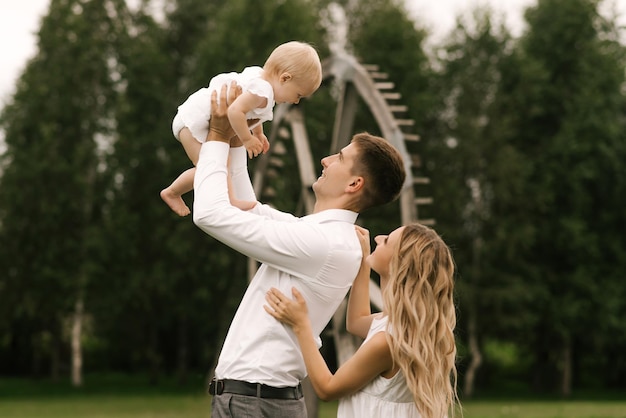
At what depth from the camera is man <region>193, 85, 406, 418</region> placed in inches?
109

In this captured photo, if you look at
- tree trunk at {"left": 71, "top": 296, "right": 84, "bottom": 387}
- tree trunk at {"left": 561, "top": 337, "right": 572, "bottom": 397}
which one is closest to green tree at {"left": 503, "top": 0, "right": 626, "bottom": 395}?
tree trunk at {"left": 561, "top": 337, "right": 572, "bottom": 397}

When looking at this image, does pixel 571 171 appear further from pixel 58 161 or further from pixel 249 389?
pixel 249 389

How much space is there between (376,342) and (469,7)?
82.9ft

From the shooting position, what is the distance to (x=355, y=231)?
10.1ft

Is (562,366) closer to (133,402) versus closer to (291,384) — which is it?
(133,402)

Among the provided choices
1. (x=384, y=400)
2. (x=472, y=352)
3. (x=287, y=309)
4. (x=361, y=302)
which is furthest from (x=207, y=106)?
(x=472, y=352)

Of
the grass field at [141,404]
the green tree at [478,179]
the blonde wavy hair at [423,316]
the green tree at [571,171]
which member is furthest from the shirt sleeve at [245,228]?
the green tree at [571,171]

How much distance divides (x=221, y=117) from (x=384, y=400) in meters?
1.09

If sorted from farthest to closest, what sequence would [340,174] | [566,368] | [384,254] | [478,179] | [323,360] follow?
[566,368] → [478,179] → [384,254] → [340,174] → [323,360]

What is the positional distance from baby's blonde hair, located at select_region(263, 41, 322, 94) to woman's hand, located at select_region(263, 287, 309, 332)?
0.85 meters

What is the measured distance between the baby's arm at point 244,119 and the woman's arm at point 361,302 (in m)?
0.52

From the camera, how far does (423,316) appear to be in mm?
2959

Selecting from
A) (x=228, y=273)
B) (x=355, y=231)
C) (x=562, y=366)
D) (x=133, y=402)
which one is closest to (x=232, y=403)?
(x=355, y=231)

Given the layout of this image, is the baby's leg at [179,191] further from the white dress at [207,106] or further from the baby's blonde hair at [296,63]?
the baby's blonde hair at [296,63]
